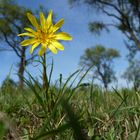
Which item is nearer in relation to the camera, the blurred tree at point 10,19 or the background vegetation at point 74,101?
the background vegetation at point 74,101

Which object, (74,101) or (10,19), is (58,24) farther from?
(10,19)

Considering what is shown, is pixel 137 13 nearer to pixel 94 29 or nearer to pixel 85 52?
pixel 94 29

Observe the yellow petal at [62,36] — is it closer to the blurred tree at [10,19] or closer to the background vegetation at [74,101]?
the background vegetation at [74,101]

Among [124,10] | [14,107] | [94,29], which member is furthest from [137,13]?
[14,107]

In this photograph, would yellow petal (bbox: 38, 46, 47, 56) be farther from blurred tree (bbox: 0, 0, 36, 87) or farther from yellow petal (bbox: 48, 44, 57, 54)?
blurred tree (bbox: 0, 0, 36, 87)

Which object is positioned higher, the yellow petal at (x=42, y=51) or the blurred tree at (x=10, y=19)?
the blurred tree at (x=10, y=19)

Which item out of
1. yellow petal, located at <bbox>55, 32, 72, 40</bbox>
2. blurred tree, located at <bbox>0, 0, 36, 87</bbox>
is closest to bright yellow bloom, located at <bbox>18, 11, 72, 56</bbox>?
yellow petal, located at <bbox>55, 32, 72, 40</bbox>

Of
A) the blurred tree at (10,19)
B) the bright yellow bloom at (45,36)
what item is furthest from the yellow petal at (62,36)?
the blurred tree at (10,19)

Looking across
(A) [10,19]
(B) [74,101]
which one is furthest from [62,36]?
(A) [10,19]

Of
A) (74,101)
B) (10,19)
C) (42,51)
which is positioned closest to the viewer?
(42,51)
